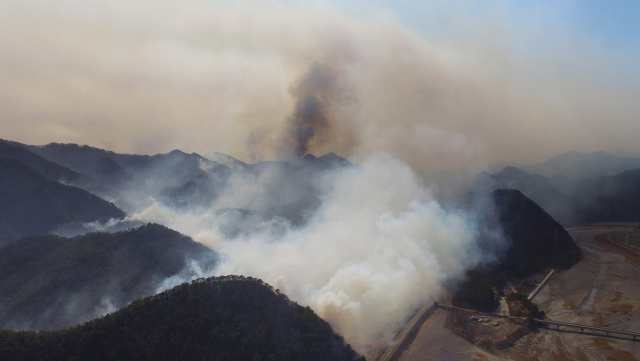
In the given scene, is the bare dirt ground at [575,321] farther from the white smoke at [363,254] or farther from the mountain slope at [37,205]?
the mountain slope at [37,205]

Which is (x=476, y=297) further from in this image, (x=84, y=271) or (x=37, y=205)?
(x=37, y=205)

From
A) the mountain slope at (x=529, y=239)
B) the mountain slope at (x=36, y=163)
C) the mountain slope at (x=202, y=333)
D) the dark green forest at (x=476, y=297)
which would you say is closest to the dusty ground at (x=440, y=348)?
the mountain slope at (x=202, y=333)

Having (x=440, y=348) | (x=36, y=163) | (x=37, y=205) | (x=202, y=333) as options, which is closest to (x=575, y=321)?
(x=440, y=348)

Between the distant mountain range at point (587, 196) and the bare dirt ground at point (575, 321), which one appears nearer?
the bare dirt ground at point (575, 321)

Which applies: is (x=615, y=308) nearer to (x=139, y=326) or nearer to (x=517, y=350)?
(x=517, y=350)

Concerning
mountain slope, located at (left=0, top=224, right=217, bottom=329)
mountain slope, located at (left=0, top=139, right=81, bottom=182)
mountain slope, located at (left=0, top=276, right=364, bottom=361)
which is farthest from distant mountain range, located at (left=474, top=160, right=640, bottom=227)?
mountain slope, located at (left=0, top=139, right=81, bottom=182)

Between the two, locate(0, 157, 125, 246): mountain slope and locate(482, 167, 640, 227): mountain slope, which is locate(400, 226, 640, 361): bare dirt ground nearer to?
locate(482, 167, 640, 227): mountain slope
